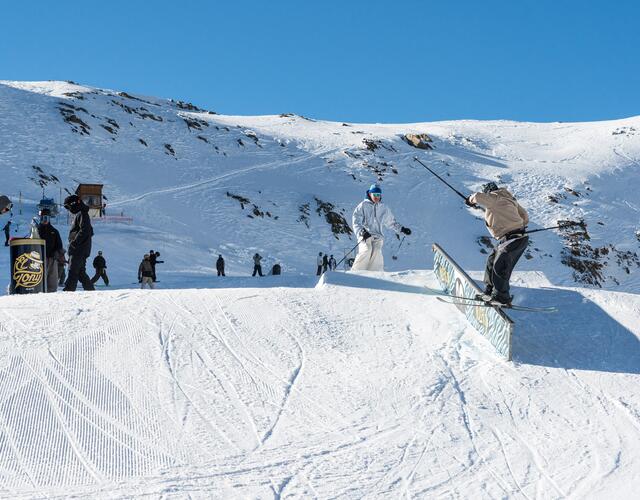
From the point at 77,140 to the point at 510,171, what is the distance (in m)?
33.6

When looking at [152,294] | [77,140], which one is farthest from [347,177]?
[152,294]

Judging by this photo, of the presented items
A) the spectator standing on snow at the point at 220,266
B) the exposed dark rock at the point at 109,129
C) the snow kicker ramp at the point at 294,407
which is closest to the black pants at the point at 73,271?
the snow kicker ramp at the point at 294,407

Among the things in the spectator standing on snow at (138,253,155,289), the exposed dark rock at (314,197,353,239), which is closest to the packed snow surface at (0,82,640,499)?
the spectator standing on snow at (138,253,155,289)

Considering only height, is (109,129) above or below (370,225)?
above

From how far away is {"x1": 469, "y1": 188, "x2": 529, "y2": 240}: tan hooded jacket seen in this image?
8.14 metres

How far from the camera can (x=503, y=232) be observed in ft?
26.9

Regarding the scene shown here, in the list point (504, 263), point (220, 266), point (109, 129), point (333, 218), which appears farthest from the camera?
point (109, 129)

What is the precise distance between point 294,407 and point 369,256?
19.5ft

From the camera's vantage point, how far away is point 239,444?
538 cm

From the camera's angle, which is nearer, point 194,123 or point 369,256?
point 369,256

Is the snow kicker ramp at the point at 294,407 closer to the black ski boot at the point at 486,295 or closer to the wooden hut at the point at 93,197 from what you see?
the black ski boot at the point at 486,295

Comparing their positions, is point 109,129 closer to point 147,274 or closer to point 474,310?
point 147,274

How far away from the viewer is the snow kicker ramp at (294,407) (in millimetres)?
4918

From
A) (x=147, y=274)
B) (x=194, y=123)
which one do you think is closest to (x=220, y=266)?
(x=147, y=274)
